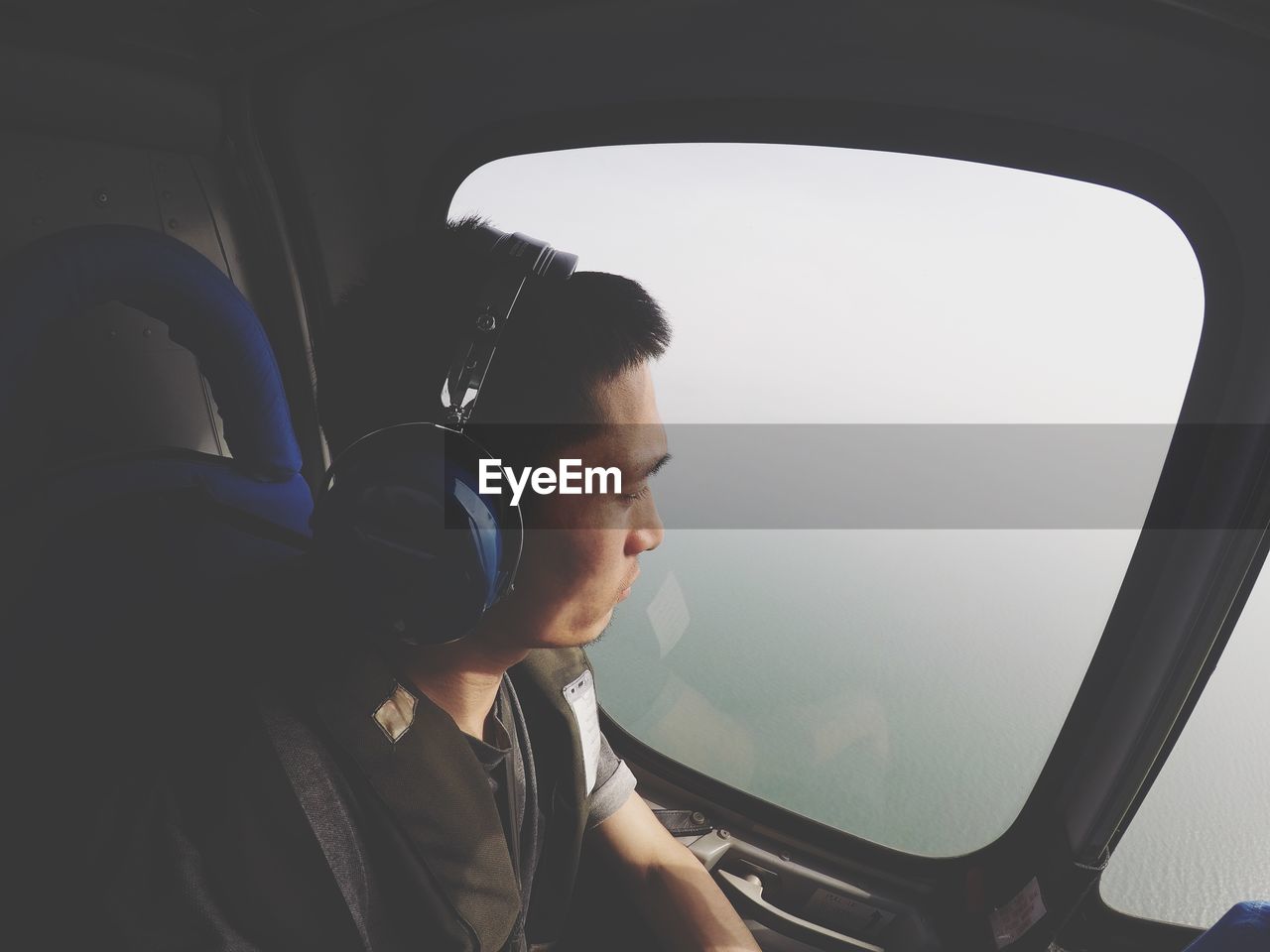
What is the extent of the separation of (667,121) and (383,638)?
106cm

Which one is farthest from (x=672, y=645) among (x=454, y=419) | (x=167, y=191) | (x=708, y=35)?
(x=167, y=191)

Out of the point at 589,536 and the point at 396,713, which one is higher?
the point at 589,536

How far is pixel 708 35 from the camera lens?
3.45 feet

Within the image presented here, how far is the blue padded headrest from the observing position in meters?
0.76

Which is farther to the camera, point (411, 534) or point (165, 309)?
point (165, 309)

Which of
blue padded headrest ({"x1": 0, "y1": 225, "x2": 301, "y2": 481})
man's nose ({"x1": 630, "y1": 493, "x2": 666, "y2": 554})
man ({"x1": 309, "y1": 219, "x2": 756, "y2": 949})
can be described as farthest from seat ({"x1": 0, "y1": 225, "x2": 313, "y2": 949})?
man's nose ({"x1": 630, "y1": 493, "x2": 666, "y2": 554})

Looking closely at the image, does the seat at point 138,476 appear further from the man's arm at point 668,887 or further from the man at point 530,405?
the man's arm at point 668,887

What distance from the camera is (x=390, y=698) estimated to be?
0.80 metres

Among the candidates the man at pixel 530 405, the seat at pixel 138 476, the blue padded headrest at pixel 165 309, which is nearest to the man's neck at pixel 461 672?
the man at pixel 530 405

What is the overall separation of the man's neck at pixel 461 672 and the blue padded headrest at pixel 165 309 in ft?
1.32

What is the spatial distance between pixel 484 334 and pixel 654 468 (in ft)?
0.95

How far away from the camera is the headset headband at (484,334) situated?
2.47 feet

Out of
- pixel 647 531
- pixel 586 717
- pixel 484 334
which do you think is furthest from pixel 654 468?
pixel 586 717

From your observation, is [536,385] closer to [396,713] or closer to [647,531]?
[647,531]
